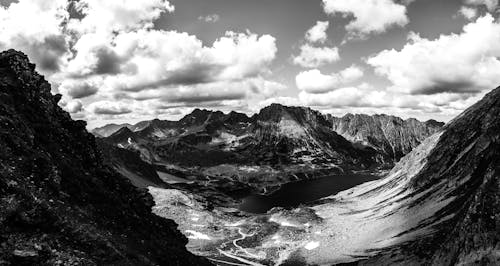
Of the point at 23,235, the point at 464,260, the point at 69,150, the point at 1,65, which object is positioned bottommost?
the point at 464,260

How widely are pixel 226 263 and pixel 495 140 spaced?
130666 mm

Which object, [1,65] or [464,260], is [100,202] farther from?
[464,260]

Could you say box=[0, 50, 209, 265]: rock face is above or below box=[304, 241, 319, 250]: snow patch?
above

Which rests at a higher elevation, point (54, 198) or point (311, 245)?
point (54, 198)

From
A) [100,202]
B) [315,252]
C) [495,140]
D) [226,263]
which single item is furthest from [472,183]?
[100,202]

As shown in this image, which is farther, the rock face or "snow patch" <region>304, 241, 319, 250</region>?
"snow patch" <region>304, 241, 319, 250</region>

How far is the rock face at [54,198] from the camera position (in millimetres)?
51594

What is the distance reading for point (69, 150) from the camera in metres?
87.1

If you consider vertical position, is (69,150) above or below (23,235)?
above

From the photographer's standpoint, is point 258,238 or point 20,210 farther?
point 258,238

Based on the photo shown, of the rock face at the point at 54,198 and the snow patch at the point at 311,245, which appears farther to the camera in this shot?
the snow patch at the point at 311,245

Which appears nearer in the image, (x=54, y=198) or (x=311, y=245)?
(x=54, y=198)

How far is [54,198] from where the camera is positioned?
199ft

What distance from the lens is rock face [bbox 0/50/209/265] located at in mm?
51594
